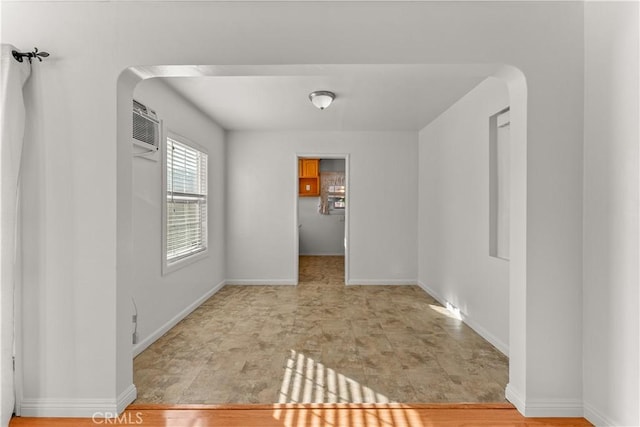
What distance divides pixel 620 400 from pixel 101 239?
295 cm

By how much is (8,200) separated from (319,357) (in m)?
2.30

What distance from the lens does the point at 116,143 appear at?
2.17 metres

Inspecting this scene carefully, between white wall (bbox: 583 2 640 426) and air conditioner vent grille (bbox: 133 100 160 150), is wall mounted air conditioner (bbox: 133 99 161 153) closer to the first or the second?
air conditioner vent grille (bbox: 133 100 160 150)

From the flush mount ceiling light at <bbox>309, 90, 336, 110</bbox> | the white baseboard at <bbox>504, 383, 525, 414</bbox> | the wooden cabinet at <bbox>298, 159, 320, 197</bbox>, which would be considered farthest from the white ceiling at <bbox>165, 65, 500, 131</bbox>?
the wooden cabinet at <bbox>298, 159, 320, 197</bbox>

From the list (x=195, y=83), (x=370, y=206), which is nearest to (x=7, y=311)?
(x=195, y=83)

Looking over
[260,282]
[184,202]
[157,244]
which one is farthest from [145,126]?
[260,282]

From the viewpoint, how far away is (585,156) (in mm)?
2150

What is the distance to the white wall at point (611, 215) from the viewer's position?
6.09ft

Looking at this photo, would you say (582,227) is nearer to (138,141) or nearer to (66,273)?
(66,273)

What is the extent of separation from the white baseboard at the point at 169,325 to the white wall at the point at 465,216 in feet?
9.96

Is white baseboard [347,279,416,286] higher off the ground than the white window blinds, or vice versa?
the white window blinds

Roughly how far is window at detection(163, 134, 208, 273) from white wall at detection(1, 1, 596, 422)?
1456mm

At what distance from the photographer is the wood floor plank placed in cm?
207

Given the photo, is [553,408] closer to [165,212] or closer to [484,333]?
[484,333]
